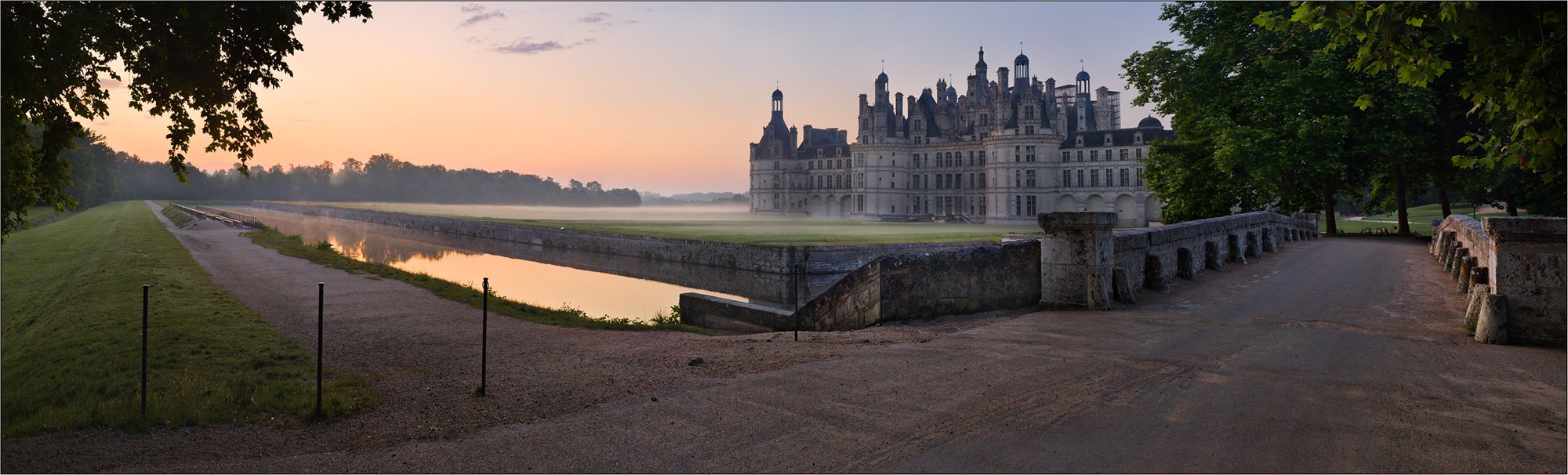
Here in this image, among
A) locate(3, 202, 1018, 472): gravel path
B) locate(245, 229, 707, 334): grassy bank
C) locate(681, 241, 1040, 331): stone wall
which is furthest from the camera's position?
locate(245, 229, 707, 334): grassy bank

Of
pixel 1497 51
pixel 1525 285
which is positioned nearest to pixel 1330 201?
pixel 1525 285

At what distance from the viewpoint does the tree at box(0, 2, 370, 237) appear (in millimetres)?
7191

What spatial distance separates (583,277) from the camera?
30.5m

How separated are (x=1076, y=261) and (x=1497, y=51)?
6.00 metres

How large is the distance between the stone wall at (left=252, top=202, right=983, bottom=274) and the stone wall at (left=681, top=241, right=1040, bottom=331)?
849 centimetres

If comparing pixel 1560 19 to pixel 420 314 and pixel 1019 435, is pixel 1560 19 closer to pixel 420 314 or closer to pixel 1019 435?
pixel 1019 435

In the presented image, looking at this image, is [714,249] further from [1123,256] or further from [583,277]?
[1123,256]

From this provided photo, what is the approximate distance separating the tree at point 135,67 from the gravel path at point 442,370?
3.17 meters

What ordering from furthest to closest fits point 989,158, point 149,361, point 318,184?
point 318,184
point 989,158
point 149,361

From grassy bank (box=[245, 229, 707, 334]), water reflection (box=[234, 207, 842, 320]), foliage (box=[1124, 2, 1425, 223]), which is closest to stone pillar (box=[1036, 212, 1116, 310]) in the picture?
water reflection (box=[234, 207, 842, 320])

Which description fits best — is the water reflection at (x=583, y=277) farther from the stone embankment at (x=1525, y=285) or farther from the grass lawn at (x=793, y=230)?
the stone embankment at (x=1525, y=285)

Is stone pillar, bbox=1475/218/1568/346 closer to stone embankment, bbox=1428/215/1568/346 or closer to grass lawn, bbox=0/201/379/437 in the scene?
stone embankment, bbox=1428/215/1568/346

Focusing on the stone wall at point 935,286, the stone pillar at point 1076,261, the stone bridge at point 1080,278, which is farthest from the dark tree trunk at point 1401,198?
the stone wall at point 935,286

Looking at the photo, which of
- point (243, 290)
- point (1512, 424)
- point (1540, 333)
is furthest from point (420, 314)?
point (1540, 333)
